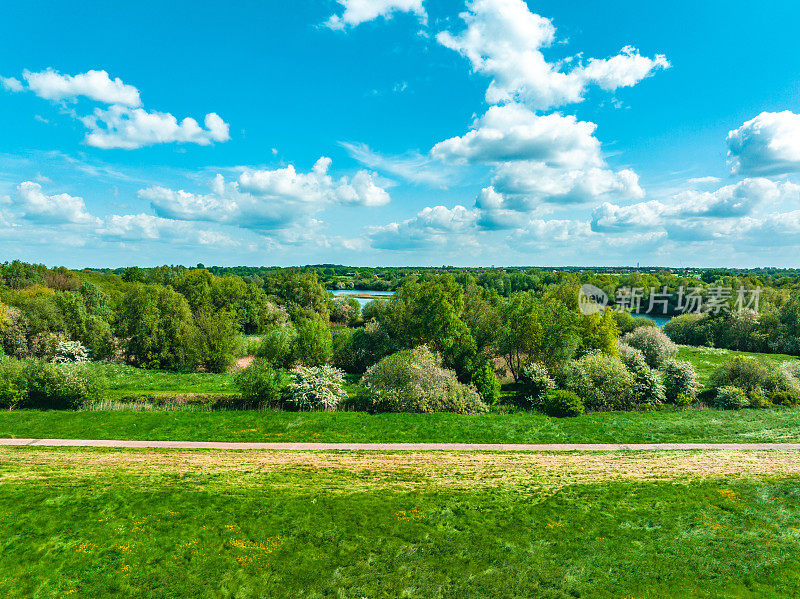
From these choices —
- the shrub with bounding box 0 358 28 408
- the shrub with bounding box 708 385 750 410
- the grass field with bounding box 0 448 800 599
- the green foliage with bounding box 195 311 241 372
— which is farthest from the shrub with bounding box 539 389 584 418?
the shrub with bounding box 0 358 28 408

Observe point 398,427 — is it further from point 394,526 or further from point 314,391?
point 394,526

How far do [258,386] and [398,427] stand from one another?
11.0 metres

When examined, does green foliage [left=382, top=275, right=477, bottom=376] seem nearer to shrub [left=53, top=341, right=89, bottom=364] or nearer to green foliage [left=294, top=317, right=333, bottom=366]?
green foliage [left=294, top=317, right=333, bottom=366]

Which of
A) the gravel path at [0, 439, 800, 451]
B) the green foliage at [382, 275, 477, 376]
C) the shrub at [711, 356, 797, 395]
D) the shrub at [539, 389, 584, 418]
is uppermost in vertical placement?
the green foliage at [382, 275, 477, 376]

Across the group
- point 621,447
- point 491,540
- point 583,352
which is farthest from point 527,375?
point 491,540

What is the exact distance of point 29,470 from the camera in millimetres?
17219

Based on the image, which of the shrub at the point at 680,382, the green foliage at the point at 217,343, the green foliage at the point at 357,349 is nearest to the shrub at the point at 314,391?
the green foliage at the point at 357,349

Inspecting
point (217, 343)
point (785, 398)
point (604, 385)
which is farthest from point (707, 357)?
point (217, 343)

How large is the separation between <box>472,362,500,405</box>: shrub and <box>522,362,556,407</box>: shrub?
9.13ft

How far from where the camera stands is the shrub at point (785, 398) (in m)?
28.9

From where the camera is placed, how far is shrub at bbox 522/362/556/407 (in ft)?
99.8

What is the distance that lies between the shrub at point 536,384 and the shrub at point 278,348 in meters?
22.5

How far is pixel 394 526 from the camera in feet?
44.4

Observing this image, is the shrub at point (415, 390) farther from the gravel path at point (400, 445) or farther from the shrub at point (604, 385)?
the shrub at point (604, 385)
